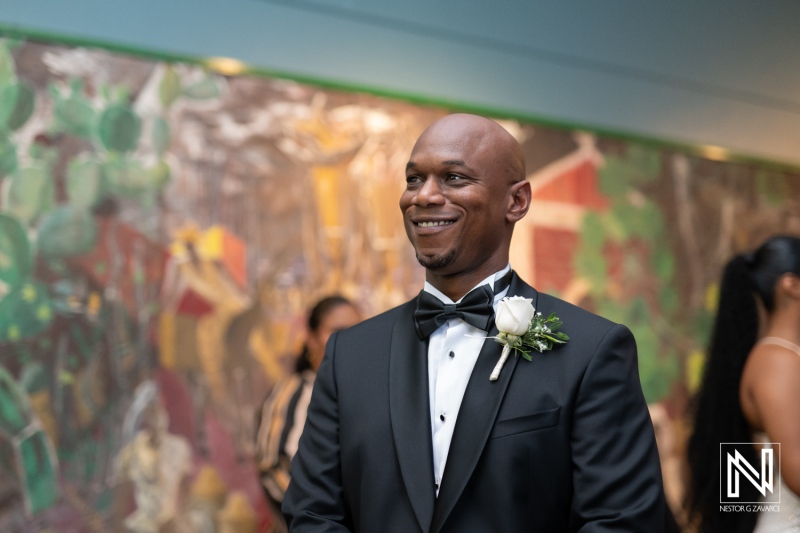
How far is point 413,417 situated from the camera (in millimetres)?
2061

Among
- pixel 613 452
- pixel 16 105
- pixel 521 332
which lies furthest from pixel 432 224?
pixel 16 105

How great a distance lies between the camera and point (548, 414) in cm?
198

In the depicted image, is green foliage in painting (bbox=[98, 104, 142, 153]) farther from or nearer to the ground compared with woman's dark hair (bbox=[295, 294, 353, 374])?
farther from the ground

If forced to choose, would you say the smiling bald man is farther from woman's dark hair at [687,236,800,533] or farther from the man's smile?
woman's dark hair at [687,236,800,533]

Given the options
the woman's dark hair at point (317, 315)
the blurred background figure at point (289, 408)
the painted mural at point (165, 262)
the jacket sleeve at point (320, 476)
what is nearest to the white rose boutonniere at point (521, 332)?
the jacket sleeve at point (320, 476)

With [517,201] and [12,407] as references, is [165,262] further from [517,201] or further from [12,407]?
[517,201]

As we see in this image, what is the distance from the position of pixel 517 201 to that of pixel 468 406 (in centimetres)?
52

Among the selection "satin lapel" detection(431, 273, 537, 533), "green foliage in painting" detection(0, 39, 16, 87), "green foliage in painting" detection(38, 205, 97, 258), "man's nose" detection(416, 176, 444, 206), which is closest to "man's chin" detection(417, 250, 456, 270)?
"man's nose" detection(416, 176, 444, 206)

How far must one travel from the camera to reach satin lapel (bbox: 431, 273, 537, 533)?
77.1 inches

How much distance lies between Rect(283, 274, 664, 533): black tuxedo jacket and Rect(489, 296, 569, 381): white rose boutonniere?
0.02 meters

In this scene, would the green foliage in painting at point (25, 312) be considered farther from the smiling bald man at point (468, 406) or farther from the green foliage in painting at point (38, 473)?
the smiling bald man at point (468, 406)

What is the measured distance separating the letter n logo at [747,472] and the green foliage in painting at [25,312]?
2.76 m

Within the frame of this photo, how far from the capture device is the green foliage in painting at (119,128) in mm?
4160

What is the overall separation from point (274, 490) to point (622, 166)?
2.97 m
